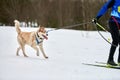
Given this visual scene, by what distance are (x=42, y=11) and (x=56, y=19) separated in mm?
1487

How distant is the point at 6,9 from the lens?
31.4 meters

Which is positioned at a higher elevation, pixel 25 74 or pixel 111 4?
pixel 111 4

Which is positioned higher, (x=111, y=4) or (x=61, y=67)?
(x=111, y=4)

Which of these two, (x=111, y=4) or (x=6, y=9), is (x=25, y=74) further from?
(x=6, y=9)

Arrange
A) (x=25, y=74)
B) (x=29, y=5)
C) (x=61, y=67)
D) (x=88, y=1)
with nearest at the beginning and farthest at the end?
(x=25, y=74)
(x=61, y=67)
(x=88, y=1)
(x=29, y=5)

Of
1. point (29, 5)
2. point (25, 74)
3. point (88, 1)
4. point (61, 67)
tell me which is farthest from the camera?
point (29, 5)

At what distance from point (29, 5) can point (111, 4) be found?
2595cm

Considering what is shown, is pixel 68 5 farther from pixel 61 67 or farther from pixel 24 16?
pixel 61 67

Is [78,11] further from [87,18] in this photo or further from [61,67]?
[61,67]

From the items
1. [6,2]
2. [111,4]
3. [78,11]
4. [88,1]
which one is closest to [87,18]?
[88,1]

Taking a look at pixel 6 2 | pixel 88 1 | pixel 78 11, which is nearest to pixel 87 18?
pixel 88 1

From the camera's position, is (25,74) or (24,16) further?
(24,16)

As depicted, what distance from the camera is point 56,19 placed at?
33688 mm

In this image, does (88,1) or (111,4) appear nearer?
(111,4)
